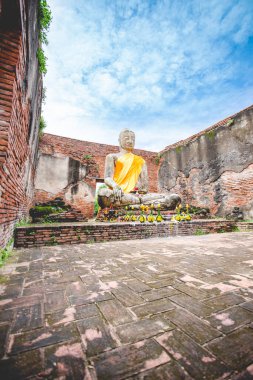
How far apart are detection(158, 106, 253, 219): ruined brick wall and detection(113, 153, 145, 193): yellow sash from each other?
413cm

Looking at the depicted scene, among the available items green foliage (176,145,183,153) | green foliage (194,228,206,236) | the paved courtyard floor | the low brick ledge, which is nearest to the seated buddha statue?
the low brick ledge

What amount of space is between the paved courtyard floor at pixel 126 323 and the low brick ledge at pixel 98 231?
4.36ft

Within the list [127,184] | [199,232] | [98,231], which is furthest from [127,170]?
[199,232]

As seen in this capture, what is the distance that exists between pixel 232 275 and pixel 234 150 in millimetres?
7325

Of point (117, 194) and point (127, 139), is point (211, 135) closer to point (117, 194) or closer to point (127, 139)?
point (127, 139)

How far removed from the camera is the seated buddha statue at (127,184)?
5.27 m

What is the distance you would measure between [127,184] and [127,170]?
1.56 feet

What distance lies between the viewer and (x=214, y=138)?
28.9 ft

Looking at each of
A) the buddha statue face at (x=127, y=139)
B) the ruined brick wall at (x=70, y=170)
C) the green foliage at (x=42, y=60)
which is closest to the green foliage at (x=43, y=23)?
the green foliage at (x=42, y=60)

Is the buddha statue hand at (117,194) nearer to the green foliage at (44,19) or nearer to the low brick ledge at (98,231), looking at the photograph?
the low brick ledge at (98,231)

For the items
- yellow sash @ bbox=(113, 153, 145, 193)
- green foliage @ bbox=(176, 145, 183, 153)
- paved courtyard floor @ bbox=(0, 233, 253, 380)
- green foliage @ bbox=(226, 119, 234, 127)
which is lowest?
paved courtyard floor @ bbox=(0, 233, 253, 380)

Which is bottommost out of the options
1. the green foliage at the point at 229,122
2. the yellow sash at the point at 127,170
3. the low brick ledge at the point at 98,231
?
the low brick ledge at the point at 98,231

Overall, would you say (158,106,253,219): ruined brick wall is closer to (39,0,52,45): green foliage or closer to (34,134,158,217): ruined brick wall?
(34,134,158,217): ruined brick wall

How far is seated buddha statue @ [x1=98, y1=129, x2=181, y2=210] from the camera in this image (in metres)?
5.27
